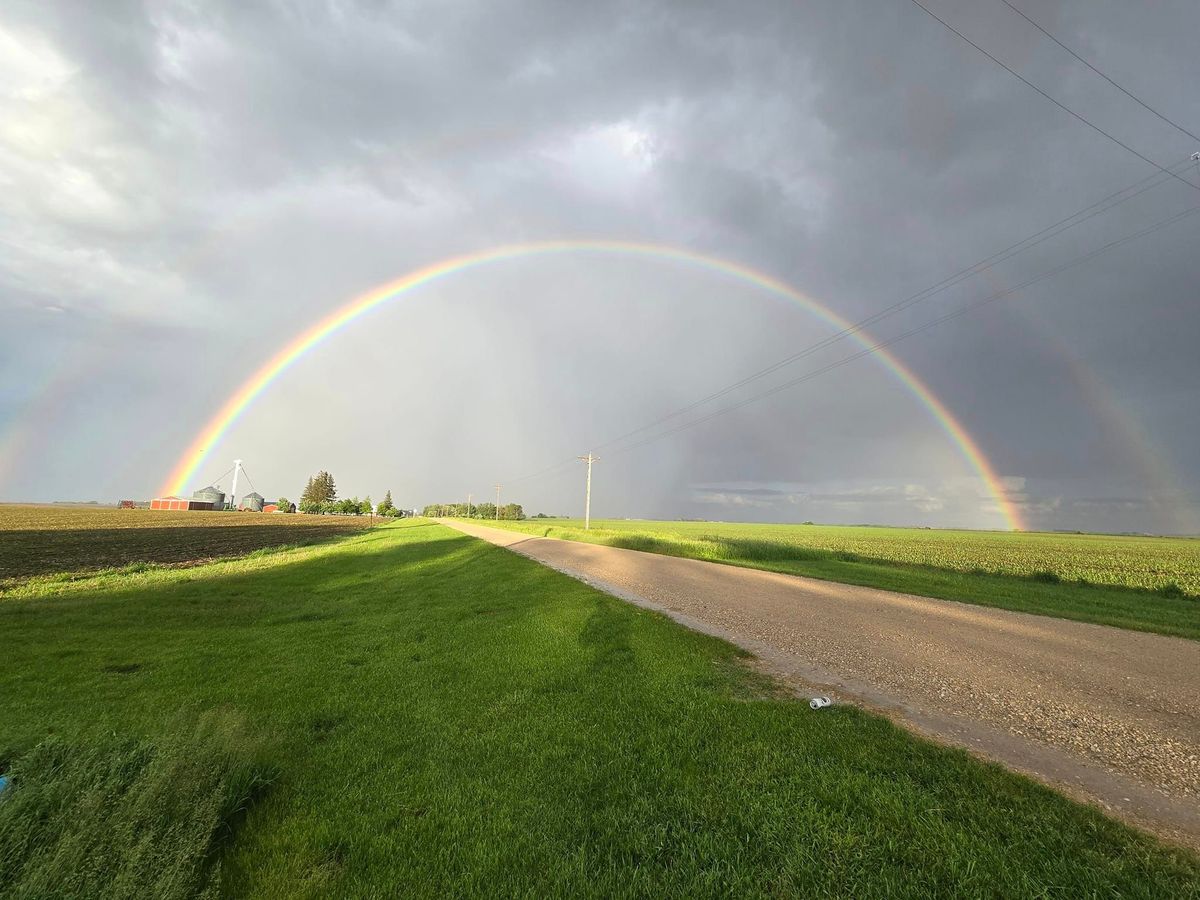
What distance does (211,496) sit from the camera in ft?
604

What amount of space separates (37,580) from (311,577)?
989 centimetres

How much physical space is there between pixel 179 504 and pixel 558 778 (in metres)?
226

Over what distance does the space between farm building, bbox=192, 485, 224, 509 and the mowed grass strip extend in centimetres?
21670

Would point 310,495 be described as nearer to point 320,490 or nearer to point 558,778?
point 320,490

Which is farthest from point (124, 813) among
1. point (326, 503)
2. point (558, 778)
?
point (326, 503)

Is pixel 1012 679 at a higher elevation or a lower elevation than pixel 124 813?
lower

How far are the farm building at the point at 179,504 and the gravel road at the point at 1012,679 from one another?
214818mm

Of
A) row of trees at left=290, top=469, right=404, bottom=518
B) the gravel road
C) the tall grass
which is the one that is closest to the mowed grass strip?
the tall grass

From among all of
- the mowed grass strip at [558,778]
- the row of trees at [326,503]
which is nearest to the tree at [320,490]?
the row of trees at [326,503]

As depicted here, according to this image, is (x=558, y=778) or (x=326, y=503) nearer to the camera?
(x=558, y=778)

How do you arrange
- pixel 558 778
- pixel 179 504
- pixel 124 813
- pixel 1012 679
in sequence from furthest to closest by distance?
pixel 179 504, pixel 1012 679, pixel 558 778, pixel 124 813

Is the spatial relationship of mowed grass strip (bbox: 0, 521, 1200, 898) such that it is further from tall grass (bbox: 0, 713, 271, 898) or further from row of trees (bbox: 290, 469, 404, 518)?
row of trees (bbox: 290, 469, 404, 518)

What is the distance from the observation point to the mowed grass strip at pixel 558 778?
12.3ft

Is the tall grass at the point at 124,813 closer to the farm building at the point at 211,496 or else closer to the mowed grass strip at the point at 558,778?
the mowed grass strip at the point at 558,778
